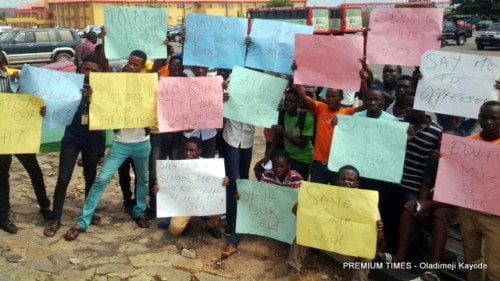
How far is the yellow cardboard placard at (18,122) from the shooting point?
426 cm

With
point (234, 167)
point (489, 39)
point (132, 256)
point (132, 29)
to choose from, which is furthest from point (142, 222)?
point (489, 39)

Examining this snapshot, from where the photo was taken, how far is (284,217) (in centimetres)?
423

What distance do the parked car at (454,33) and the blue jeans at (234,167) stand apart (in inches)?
1172

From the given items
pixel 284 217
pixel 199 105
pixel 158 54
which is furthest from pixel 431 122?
pixel 158 54

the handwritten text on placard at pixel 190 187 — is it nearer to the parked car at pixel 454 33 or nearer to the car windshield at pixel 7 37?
the car windshield at pixel 7 37

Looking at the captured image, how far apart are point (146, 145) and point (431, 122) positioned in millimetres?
2778

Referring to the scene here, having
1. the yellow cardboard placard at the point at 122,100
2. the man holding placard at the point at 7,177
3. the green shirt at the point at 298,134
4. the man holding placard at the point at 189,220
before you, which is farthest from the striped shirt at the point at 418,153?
the man holding placard at the point at 7,177

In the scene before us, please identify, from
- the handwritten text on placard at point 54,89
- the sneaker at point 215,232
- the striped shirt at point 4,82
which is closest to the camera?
the handwritten text on placard at point 54,89

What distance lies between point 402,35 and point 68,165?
11.5 ft

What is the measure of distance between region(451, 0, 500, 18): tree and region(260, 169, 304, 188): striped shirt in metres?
33.8

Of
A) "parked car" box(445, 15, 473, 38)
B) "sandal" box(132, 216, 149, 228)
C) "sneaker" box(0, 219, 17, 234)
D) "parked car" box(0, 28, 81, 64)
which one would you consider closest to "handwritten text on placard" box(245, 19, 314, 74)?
"sandal" box(132, 216, 149, 228)

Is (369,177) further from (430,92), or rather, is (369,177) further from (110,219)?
(110,219)

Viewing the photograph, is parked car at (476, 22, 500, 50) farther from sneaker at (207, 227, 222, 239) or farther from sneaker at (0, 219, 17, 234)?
sneaker at (0, 219, 17, 234)

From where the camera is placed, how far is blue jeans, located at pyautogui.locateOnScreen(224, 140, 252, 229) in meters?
4.63
